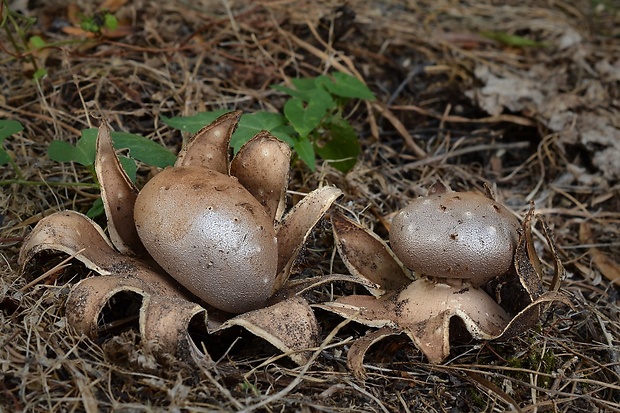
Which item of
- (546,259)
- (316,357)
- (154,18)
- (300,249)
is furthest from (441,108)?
(316,357)

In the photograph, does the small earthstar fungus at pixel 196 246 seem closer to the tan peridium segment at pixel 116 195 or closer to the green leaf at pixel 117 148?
the tan peridium segment at pixel 116 195

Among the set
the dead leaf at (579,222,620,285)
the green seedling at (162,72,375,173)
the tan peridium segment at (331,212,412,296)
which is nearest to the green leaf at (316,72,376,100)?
the green seedling at (162,72,375,173)

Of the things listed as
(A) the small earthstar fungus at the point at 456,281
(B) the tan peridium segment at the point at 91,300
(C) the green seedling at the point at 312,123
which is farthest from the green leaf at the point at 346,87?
(B) the tan peridium segment at the point at 91,300

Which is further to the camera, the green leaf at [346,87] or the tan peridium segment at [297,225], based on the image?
the green leaf at [346,87]

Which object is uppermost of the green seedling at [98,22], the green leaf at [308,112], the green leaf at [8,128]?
the green seedling at [98,22]

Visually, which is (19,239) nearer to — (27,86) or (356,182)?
(27,86)

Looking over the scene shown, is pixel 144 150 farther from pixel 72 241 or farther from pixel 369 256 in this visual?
pixel 369 256

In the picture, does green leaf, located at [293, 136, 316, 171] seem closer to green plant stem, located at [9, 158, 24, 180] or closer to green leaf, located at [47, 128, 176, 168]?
green leaf, located at [47, 128, 176, 168]

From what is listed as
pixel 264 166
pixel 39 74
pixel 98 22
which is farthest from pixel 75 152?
pixel 98 22
